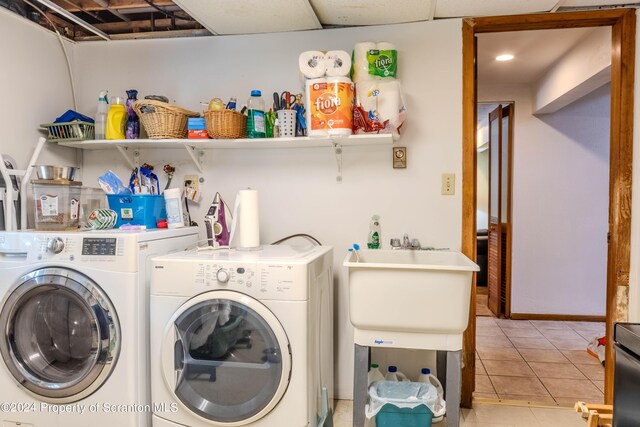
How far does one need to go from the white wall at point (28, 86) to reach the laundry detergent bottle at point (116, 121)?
43cm

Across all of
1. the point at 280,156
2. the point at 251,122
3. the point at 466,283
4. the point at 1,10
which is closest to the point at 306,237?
the point at 280,156

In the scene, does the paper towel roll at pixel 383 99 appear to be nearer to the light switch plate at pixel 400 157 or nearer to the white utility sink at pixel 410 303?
the light switch plate at pixel 400 157

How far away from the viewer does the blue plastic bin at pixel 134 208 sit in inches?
81.7

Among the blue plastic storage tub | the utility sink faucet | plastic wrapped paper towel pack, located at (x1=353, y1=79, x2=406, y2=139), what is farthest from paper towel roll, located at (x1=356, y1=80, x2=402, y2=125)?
the blue plastic storage tub

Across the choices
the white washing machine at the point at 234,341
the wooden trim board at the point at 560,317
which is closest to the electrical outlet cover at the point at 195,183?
the white washing machine at the point at 234,341

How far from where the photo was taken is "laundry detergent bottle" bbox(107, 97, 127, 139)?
7.32 ft

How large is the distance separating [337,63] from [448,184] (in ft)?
2.90

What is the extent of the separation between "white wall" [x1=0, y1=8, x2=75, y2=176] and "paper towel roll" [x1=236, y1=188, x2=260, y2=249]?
4.22 feet

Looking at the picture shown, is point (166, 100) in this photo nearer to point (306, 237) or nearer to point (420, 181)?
point (306, 237)

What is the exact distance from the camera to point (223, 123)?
207cm

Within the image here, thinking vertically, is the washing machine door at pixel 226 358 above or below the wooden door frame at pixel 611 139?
below

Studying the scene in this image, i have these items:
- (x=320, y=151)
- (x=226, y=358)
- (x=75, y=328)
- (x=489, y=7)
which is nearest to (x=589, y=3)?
(x=489, y=7)

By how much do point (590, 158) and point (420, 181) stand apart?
2477 millimetres

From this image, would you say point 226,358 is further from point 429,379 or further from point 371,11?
point 371,11
